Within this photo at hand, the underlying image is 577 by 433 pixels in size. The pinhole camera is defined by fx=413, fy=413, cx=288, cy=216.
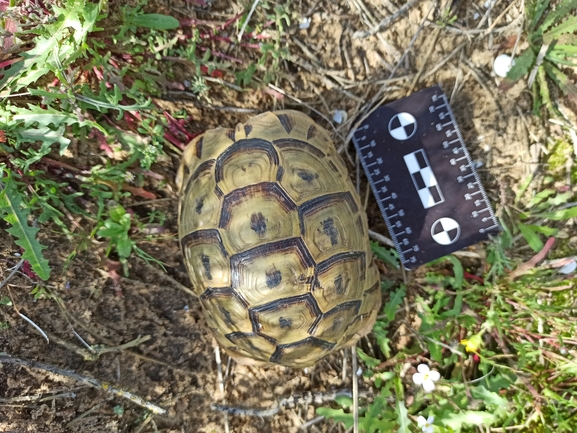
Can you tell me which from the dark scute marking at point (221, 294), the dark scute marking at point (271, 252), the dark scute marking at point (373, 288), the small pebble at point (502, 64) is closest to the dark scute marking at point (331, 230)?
the dark scute marking at point (271, 252)

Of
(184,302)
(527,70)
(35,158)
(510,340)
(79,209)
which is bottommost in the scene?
(510,340)

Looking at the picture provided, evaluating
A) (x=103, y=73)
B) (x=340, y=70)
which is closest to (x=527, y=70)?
(x=340, y=70)

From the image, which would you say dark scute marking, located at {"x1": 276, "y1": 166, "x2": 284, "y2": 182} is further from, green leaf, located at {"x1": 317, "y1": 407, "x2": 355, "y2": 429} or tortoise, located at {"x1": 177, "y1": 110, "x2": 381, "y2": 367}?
green leaf, located at {"x1": 317, "y1": 407, "x2": 355, "y2": 429}

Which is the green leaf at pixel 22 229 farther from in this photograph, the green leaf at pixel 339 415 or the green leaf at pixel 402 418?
the green leaf at pixel 402 418

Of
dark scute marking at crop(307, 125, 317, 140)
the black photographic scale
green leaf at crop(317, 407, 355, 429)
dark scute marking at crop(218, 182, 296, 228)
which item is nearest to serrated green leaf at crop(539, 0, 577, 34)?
the black photographic scale

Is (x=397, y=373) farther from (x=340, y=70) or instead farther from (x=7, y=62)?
(x=7, y=62)
